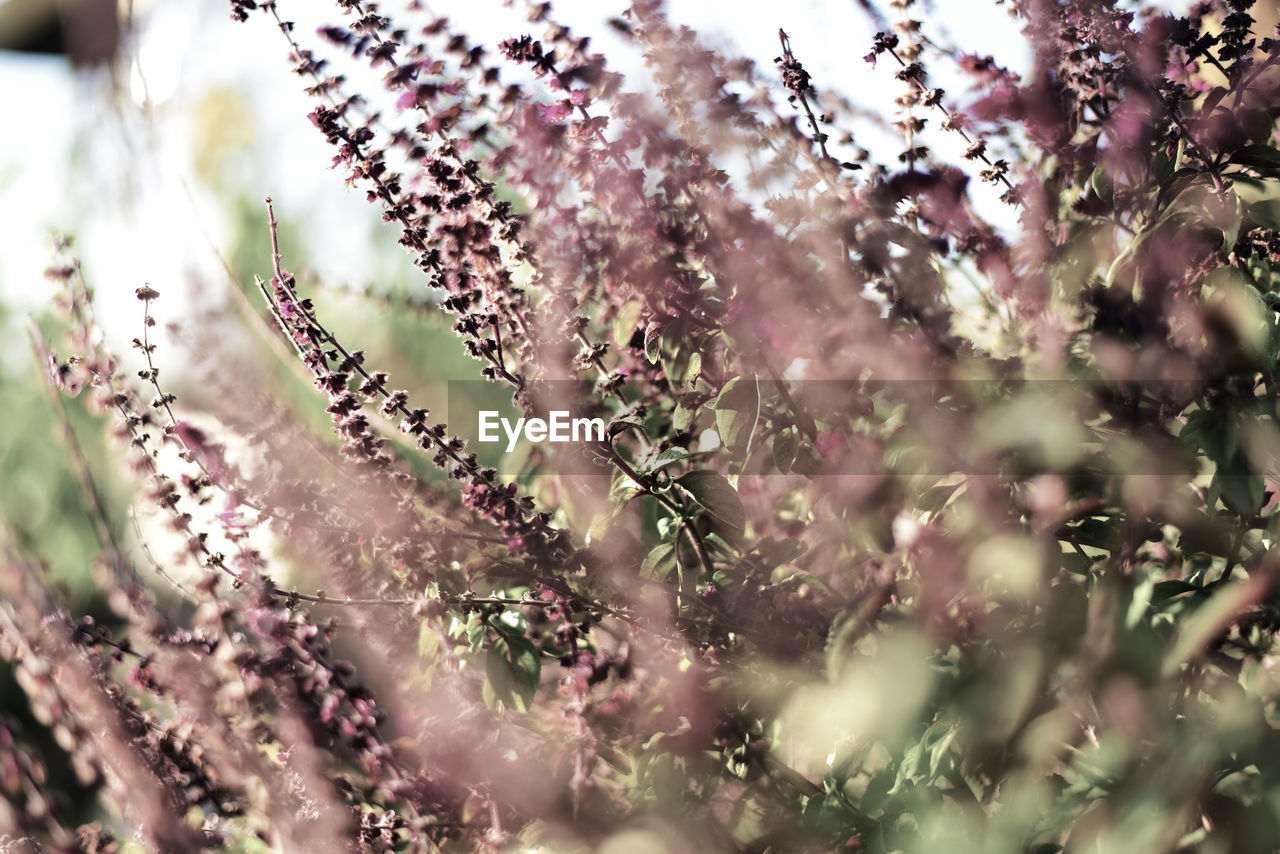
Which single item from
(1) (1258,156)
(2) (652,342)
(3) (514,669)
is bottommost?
(3) (514,669)

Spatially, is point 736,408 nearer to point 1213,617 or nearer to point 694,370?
point 694,370

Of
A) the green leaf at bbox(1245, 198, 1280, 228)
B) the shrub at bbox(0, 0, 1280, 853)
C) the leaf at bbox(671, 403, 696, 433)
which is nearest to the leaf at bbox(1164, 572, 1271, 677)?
the shrub at bbox(0, 0, 1280, 853)

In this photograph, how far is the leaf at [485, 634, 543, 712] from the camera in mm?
708

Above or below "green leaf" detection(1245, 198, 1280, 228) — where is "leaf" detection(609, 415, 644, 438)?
below

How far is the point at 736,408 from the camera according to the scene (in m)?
0.71

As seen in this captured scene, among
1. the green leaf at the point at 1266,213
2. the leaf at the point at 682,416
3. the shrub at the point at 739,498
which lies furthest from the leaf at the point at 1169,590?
the leaf at the point at 682,416

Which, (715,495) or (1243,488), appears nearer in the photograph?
(1243,488)

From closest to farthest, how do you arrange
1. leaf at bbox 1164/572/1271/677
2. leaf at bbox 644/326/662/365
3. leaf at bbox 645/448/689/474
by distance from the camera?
leaf at bbox 1164/572/1271/677, leaf at bbox 645/448/689/474, leaf at bbox 644/326/662/365

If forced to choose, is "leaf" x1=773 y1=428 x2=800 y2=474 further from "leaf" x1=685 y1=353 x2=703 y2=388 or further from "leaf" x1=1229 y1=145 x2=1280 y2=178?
"leaf" x1=1229 y1=145 x2=1280 y2=178

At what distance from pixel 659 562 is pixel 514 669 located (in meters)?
0.13

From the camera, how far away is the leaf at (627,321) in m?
0.76

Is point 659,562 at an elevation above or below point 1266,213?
below

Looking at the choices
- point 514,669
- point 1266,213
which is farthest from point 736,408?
point 1266,213

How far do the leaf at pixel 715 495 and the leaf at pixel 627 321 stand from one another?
5.7 inches
